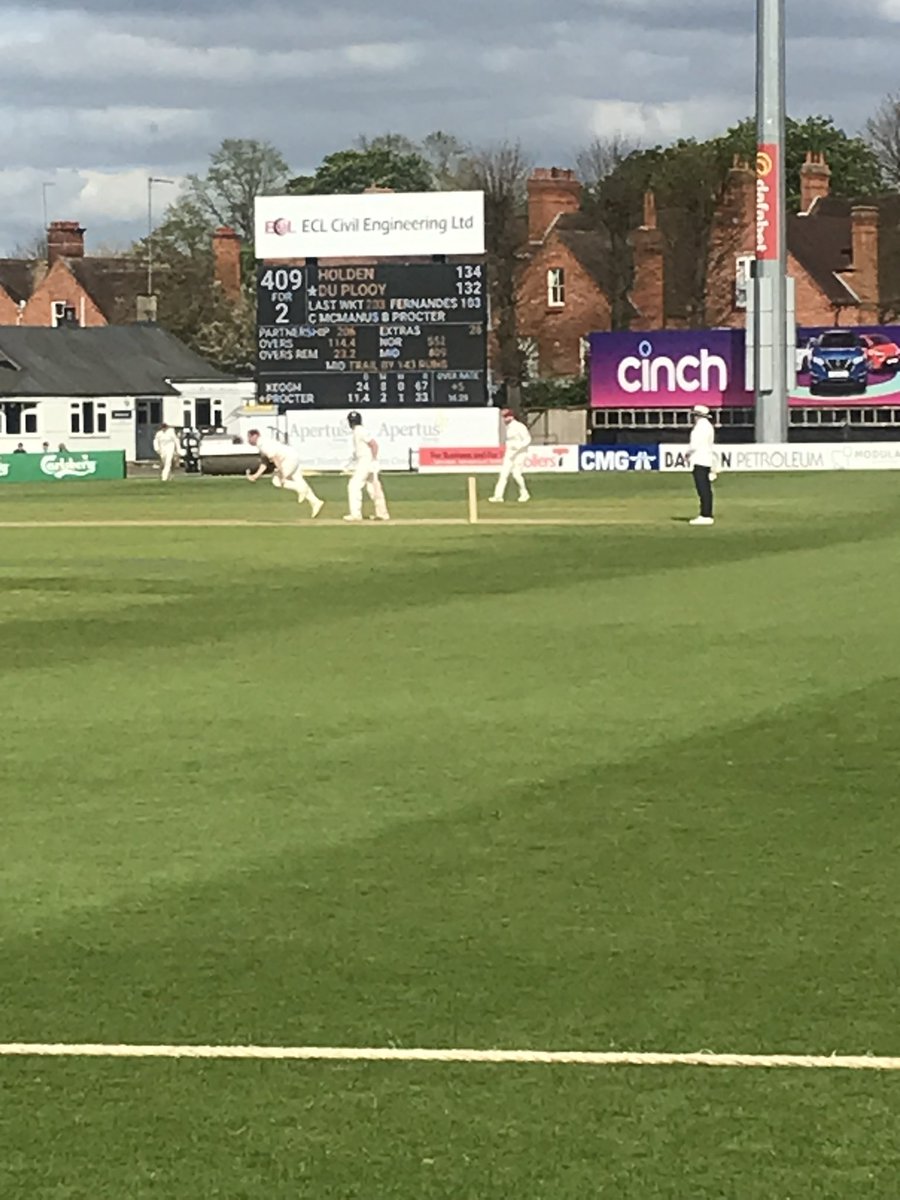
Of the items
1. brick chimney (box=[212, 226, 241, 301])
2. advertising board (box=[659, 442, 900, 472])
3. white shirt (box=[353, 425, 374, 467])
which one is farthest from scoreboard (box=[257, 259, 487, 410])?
brick chimney (box=[212, 226, 241, 301])

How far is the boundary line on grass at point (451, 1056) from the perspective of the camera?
19.9 feet

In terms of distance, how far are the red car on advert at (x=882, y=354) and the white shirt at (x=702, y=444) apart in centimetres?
3883

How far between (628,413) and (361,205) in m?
13.7

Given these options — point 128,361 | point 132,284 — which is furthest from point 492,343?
point 132,284

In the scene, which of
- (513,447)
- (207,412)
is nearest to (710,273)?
(207,412)

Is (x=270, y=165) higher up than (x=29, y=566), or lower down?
higher up

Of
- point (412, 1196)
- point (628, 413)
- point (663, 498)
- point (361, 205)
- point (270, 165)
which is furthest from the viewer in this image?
point (270, 165)

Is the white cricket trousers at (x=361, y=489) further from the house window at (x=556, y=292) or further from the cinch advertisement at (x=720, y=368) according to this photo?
the house window at (x=556, y=292)

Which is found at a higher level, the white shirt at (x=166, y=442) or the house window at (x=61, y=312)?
the house window at (x=61, y=312)

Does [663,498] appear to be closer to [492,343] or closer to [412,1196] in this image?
[412,1196]

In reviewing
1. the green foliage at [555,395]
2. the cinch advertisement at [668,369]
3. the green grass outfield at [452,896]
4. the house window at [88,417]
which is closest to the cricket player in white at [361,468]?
the green grass outfield at [452,896]

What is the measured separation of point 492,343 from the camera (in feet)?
287

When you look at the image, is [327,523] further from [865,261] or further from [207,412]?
[865,261]

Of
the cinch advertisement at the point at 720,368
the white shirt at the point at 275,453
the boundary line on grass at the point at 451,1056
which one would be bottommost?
the boundary line on grass at the point at 451,1056
